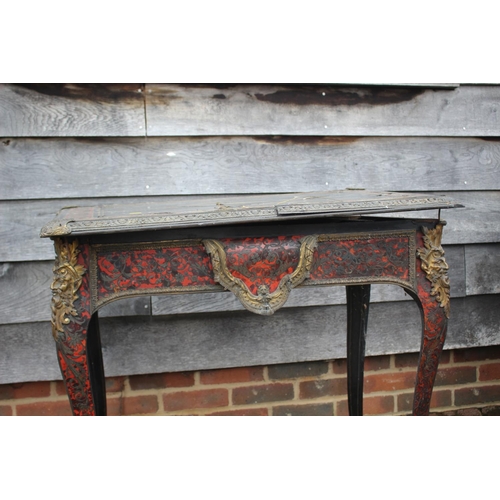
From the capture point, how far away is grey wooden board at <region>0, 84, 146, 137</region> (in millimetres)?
2209

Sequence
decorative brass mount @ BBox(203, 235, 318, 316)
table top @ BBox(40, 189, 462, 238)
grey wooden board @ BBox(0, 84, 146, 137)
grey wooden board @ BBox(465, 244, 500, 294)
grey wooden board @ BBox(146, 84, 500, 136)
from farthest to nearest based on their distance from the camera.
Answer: grey wooden board @ BBox(465, 244, 500, 294)
grey wooden board @ BBox(146, 84, 500, 136)
grey wooden board @ BBox(0, 84, 146, 137)
decorative brass mount @ BBox(203, 235, 318, 316)
table top @ BBox(40, 189, 462, 238)

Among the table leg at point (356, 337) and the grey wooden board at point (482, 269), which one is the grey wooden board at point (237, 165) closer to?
the grey wooden board at point (482, 269)

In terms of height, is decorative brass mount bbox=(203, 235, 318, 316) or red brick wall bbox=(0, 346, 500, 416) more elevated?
decorative brass mount bbox=(203, 235, 318, 316)

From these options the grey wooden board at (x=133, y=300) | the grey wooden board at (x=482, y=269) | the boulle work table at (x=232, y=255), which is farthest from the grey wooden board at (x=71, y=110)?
the grey wooden board at (x=482, y=269)

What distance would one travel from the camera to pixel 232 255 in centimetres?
163

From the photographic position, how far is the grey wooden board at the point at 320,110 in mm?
2318

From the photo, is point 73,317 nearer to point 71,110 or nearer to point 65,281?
point 65,281

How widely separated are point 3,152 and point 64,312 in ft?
3.06

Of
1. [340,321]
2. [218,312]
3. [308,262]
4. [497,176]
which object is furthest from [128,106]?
[497,176]

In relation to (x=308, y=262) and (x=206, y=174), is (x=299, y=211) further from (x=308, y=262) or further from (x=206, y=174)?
(x=206, y=174)

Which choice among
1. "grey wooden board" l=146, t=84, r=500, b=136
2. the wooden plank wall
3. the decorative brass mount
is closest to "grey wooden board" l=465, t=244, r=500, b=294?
the wooden plank wall

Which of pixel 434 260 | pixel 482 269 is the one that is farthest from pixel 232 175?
pixel 482 269

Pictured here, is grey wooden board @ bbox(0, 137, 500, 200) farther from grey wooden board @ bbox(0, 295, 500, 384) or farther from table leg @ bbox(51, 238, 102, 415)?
table leg @ bbox(51, 238, 102, 415)

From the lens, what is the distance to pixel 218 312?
246 cm
